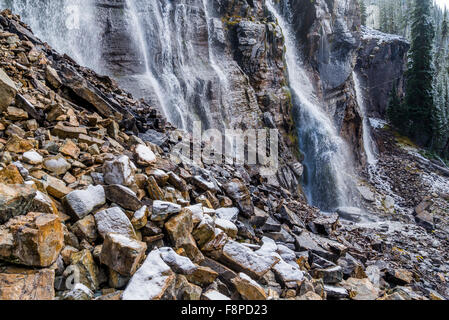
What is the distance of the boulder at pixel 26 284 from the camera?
229cm

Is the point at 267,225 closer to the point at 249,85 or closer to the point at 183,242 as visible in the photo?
the point at 183,242

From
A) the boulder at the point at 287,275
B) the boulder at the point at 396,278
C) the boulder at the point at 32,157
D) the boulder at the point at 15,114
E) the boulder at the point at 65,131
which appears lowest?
the boulder at the point at 396,278

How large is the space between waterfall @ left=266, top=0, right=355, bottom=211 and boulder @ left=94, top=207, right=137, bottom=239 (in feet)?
63.7

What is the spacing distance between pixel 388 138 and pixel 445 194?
510 inches

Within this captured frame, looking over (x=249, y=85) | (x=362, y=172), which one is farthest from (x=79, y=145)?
(x=362, y=172)

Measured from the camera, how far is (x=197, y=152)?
8383 mm

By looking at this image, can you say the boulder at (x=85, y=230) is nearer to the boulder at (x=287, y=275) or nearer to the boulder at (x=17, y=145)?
the boulder at (x=17, y=145)

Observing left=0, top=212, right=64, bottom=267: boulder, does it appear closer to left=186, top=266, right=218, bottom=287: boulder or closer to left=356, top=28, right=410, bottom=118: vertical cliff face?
left=186, top=266, right=218, bottom=287: boulder

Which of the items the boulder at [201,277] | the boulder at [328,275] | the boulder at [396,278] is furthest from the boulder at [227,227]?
the boulder at [396,278]

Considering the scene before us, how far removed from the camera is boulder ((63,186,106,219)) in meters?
3.32

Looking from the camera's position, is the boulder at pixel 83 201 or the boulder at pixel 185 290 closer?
the boulder at pixel 185 290

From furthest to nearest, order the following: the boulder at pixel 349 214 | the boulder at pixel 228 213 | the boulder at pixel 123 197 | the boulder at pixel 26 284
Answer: the boulder at pixel 349 214, the boulder at pixel 228 213, the boulder at pixel 123 197, the boulder at pixel 26 284

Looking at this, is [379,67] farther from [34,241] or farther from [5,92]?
[34,241]

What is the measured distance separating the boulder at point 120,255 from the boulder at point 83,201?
68 centimetres
